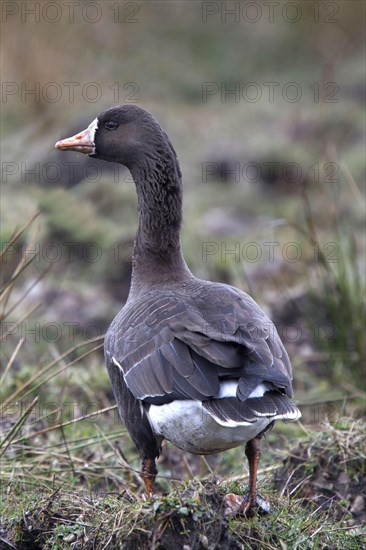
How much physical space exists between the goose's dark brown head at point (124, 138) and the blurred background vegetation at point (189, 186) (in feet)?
2.47

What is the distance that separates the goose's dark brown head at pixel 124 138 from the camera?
6.38 metres

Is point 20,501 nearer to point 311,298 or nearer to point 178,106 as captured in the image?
point 311,298

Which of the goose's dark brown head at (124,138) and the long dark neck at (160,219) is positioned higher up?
the goose's dark brown head at (124,138)

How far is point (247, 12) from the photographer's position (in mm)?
20984

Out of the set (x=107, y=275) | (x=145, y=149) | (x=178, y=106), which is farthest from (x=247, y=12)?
(x=145, y=149)

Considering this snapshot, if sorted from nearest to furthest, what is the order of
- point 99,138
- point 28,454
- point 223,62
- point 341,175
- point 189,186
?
point 28,454 < point 99,138 < point 341,175 < point 189,186 < point 223,62

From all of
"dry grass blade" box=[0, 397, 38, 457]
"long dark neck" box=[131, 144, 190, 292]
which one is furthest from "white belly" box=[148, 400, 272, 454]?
"long dark neck" box=[131, 144, 190, 292]

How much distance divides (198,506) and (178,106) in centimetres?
1453

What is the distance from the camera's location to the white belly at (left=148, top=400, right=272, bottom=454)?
186 inches

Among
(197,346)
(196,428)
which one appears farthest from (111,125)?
(196,428)

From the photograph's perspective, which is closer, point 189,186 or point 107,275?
point 107,275

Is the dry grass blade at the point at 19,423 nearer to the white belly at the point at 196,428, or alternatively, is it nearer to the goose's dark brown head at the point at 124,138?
the white belly at the point at 196,428

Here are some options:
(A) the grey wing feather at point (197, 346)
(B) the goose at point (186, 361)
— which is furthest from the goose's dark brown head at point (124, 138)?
(A) the grey wing feather at point (197, 346)

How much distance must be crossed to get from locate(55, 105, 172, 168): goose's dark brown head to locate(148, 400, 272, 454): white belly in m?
2.06
